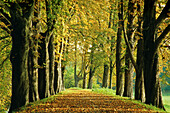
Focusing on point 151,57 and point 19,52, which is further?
point 151,57

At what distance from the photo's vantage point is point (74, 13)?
21.0 m

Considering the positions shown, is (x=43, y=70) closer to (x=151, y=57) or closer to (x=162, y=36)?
(x=151, y=57)

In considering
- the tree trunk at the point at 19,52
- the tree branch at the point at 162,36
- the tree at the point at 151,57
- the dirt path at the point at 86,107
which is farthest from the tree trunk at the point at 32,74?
the tree branch at the point at 162,36

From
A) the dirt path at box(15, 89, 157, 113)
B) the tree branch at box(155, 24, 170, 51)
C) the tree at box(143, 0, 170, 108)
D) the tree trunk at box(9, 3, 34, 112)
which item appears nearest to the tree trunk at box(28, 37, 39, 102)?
the dirt path at box(15, 89, 157, 113)

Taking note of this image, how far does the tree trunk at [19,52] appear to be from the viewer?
28.7 ft

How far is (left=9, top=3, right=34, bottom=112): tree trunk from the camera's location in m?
8.76

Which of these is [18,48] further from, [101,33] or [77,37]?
[101,33]

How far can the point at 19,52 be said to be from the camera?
893cm

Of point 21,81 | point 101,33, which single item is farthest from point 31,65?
point 101,33

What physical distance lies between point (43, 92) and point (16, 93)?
4506mm

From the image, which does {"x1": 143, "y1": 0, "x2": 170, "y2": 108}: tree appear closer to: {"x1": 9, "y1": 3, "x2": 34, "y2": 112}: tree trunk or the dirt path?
the dirt path

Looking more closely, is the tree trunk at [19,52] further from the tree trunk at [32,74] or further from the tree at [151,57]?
the tree at [151,57]

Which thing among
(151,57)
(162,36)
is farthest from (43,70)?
(162,36)

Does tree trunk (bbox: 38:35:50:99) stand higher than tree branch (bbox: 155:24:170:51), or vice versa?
tree branch (bbox: 155:24:170:51)
